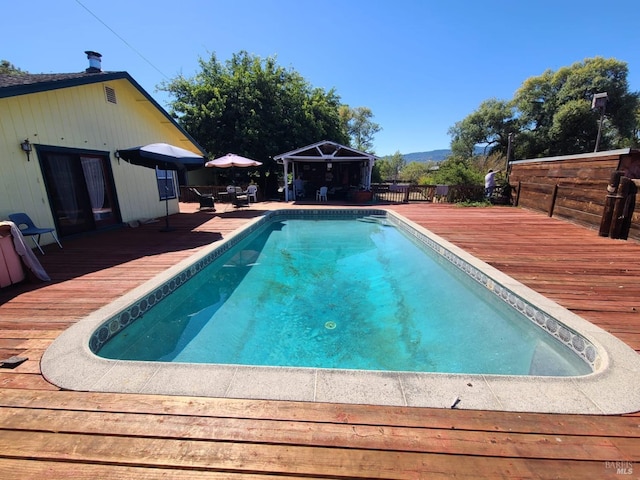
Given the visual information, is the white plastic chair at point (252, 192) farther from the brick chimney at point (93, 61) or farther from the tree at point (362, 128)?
the tree at point (362, 128)

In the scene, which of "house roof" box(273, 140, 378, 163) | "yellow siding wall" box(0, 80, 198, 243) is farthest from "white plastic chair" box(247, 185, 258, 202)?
"yellow siding wall" box(0, 80, 198, 243)

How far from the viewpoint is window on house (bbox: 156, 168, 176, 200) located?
10092 millimetres

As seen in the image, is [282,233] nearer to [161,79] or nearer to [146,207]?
[146,207]

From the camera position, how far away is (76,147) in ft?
22.0

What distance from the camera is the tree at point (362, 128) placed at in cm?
4547

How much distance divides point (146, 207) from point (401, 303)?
344 inches

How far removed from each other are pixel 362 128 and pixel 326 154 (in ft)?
115

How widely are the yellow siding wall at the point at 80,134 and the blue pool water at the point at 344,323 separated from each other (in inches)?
158

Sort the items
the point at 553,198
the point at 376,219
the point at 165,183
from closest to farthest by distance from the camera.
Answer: the point at 553,198
the point at 165,183
the point at 376,219

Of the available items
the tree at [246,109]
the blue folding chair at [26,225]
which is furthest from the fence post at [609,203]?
the tree at [246,109]

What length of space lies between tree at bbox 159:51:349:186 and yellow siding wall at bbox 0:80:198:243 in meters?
6.76

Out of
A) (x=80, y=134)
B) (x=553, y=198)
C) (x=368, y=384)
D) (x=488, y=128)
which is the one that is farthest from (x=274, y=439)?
(x=488, y=128)

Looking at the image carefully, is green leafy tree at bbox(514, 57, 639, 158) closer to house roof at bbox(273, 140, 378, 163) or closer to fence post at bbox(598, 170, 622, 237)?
house roof at bbox(273, 140, 378, 163)

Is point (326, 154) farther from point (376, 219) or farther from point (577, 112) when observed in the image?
point (577, 112)
